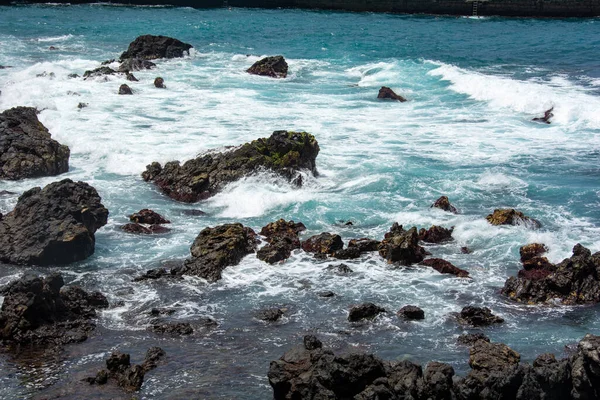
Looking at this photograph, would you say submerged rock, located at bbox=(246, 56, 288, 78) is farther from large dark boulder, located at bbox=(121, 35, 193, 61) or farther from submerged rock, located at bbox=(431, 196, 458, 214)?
submerged rock, located at bbox=(431, 196, 458, 214)

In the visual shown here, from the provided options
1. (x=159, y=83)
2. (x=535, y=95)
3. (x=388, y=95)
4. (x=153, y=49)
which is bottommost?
(x=388, y=95)

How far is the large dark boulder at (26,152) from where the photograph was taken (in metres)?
21.3

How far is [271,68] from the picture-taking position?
4081 centimetres

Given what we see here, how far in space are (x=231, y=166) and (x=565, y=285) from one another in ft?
32.6

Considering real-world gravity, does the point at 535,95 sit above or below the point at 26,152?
above

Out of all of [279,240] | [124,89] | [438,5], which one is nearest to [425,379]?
[279,240]

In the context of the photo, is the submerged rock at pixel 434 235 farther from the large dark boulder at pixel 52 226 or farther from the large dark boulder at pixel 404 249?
the large dark boulder at pixel 52 226

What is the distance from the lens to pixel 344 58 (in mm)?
48906

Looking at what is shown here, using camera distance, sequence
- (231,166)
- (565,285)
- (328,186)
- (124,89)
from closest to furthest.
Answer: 1. (565,285)
2. (231,166)
3. (328,186)
4. (124,89)

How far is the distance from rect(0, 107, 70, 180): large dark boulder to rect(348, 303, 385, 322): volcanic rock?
12.0 meters

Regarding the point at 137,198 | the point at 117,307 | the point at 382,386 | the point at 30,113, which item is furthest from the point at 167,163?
the point at 382,386

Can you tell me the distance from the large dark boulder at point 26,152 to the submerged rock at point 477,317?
1337 cm

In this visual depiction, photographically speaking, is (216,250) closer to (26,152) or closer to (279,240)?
(279,240)

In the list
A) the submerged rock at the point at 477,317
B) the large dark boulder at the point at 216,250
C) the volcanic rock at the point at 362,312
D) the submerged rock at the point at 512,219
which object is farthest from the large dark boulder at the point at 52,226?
the submerged rock at the point at 512,219
